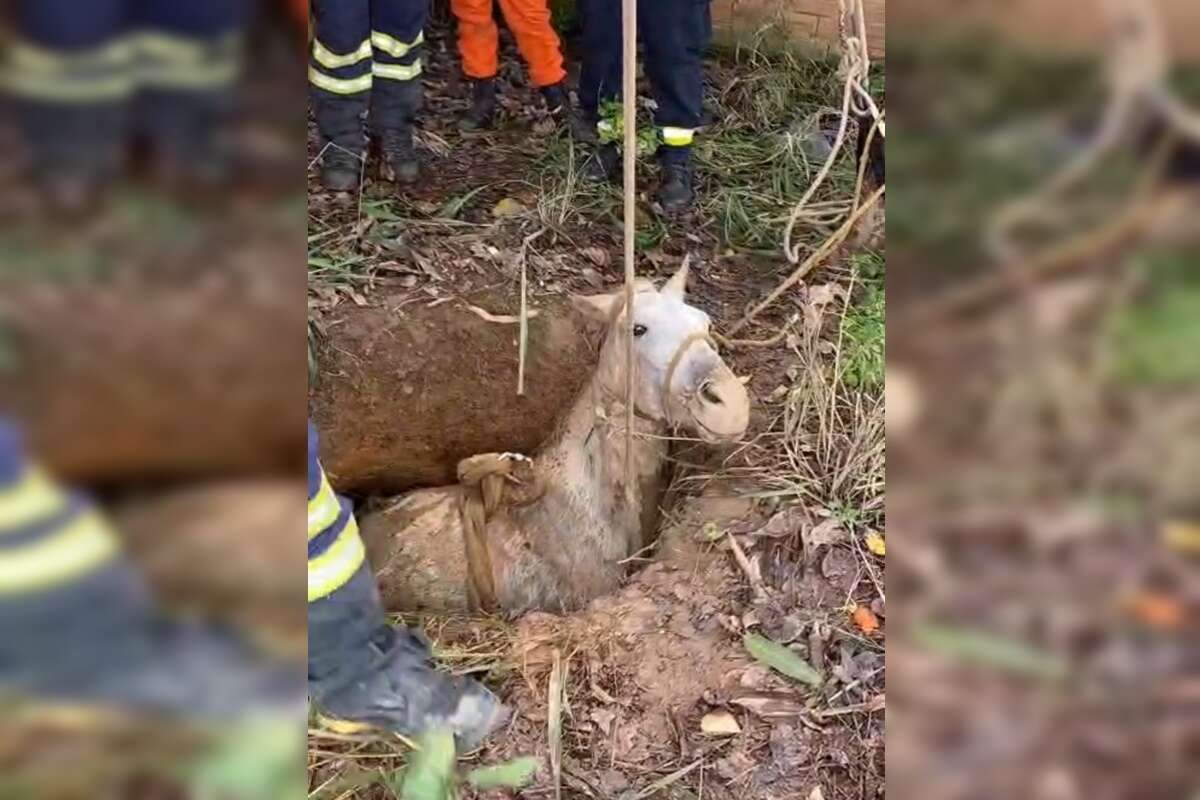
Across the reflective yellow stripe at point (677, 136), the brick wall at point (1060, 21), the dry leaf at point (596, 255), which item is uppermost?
the brick wall at point (1060, 21)

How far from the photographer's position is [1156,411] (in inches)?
25.4

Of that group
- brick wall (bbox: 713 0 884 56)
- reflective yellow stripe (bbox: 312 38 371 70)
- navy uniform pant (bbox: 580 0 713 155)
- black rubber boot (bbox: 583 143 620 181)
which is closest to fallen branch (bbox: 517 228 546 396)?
black rubber boot (bbox: 583 143 620 181)

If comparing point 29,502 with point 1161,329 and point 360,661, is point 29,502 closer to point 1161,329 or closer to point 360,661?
point 1161,329

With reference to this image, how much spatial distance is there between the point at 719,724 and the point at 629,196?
1.37 meters

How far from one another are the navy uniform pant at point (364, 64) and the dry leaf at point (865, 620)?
2.69m

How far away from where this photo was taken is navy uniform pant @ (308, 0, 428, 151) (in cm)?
397

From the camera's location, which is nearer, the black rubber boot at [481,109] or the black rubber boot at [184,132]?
the black rubber boot at [184,132]

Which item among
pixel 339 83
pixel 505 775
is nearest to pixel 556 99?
pixel 339 83

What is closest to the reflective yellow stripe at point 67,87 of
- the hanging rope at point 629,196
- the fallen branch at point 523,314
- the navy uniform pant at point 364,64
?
the hanging rope at point 629,196

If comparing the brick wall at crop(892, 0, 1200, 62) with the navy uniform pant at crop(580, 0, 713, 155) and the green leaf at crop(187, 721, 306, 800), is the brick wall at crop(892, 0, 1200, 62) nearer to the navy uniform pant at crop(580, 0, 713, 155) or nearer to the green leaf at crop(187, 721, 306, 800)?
the green leaf at crop(187, 721, 306, 800)

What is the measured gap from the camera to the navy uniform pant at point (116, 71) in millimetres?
557

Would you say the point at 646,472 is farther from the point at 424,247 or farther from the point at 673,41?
the point at 673,41

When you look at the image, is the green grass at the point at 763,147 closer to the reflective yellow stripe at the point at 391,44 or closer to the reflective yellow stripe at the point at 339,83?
the reflective yellow stripe at the point at 391,44

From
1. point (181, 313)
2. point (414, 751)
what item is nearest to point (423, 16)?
point (414, 751)
